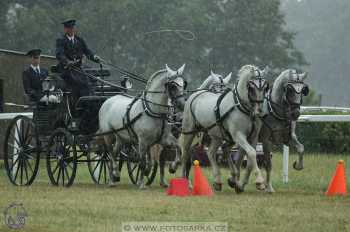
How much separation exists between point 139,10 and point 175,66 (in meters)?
4.42

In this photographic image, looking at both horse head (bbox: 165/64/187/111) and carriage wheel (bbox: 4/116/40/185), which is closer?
horse head (bbox: 165/64/187/111)

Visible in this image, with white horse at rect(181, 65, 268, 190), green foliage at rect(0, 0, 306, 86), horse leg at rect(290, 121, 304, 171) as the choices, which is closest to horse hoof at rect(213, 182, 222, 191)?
white horse at rect(181, 65, 268, 190)

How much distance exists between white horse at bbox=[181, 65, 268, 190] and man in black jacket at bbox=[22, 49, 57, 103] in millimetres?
2340

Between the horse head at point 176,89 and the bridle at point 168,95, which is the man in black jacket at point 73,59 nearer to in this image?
the bridle at point 168,95

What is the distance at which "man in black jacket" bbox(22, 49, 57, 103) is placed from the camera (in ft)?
59.3

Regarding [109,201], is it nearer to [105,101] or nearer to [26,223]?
[26,223]

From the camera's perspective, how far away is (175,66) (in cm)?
5922

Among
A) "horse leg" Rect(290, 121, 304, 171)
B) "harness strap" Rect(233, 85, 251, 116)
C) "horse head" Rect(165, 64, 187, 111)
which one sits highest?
"horse head" Rect(165, 64, 187, 111)

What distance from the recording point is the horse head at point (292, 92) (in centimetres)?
1585

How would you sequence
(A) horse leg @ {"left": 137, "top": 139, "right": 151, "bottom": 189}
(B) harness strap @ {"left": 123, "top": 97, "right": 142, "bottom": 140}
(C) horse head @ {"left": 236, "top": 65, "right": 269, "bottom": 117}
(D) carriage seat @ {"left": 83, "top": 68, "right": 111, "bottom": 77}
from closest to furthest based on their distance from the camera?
(C) horse head @ {"left": 236, "top": 65, "right": 269, "bottom": 117} < (A) horse leg @ {"left": 137, "top": 139, "right": 151, "bottom": 189} < (B) harness strap @ {"left": 123, "top": 97, "right": 142, "bottom": 140} < (D) carriage seat @ {"left": 83, "top": 68, "right": 111, "bottom": 77}

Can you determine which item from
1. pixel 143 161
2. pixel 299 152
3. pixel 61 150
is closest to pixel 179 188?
pixel 143 161

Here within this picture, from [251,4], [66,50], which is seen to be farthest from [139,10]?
[66,50]

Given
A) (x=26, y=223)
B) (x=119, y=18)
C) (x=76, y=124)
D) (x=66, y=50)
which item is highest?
(x=119, y=18)

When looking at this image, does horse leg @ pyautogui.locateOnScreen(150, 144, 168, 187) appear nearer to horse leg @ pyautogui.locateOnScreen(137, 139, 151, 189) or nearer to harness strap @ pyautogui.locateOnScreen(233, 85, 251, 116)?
horse leg @ pyautogui.locateOnScreen(137, 139, 151, 189)
